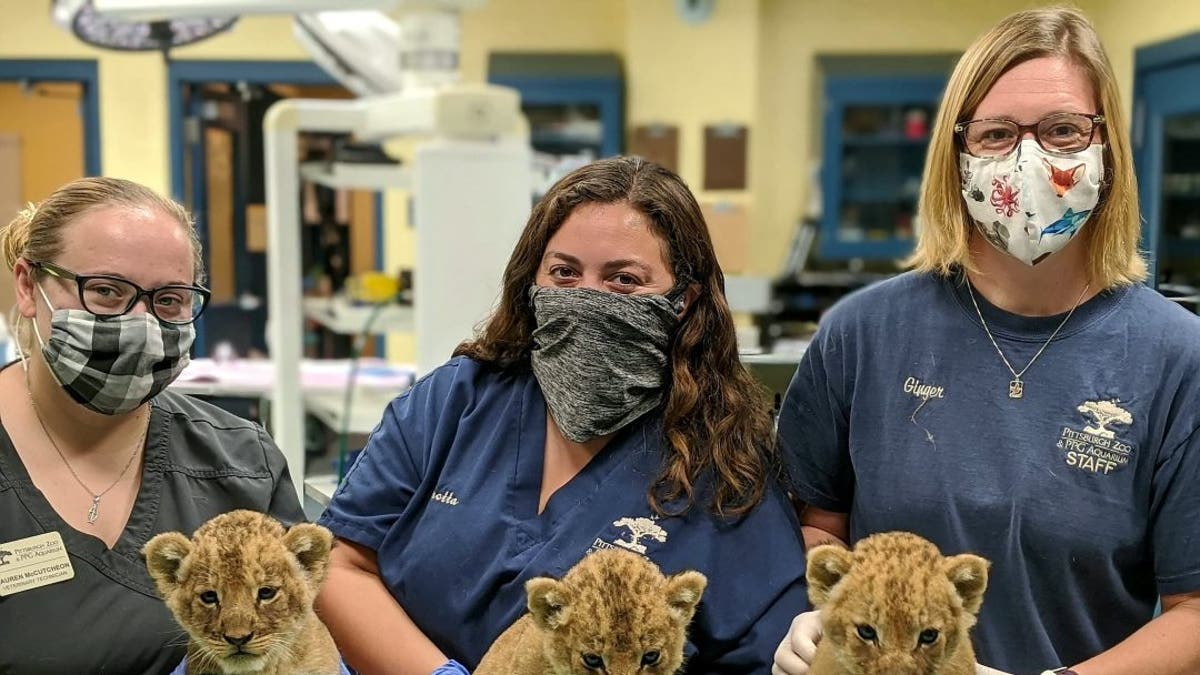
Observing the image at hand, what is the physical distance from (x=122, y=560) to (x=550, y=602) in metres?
0.64

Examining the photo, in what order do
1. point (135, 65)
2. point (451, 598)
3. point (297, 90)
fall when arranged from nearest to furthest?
point (451, 598) → point (135, 65) → point (297, 90)

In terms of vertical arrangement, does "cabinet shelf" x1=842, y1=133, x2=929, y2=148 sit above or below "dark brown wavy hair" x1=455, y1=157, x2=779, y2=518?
above

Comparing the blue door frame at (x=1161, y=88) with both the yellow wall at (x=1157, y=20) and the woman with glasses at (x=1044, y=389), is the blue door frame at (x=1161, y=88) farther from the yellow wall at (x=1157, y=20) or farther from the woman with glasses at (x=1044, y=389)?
the woman with glasses at (x=1044, y=389)

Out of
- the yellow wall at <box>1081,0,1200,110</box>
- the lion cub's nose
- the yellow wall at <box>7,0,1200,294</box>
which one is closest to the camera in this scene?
the lion cub's nose

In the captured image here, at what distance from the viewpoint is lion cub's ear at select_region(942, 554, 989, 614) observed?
95cm

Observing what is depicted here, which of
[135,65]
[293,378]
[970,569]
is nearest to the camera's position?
[970,569]

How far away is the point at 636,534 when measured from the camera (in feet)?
4.48

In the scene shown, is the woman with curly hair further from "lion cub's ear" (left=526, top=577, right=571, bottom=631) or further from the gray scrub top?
"lion cub's ear" (left=526, top=577, right=571, bottom=631)

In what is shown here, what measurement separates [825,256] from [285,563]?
5.91 m

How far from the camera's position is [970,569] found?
95cm

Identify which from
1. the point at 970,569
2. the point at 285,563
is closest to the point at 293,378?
the point at 285,563

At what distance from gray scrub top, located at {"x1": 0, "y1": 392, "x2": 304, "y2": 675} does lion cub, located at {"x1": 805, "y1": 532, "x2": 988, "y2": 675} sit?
0.71m

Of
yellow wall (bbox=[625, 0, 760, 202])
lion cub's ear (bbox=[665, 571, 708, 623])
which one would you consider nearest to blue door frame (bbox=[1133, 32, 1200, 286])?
yellow wall (bbox=[625, 0, 760, 202])

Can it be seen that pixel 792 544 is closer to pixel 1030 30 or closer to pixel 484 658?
pixel 484 658
